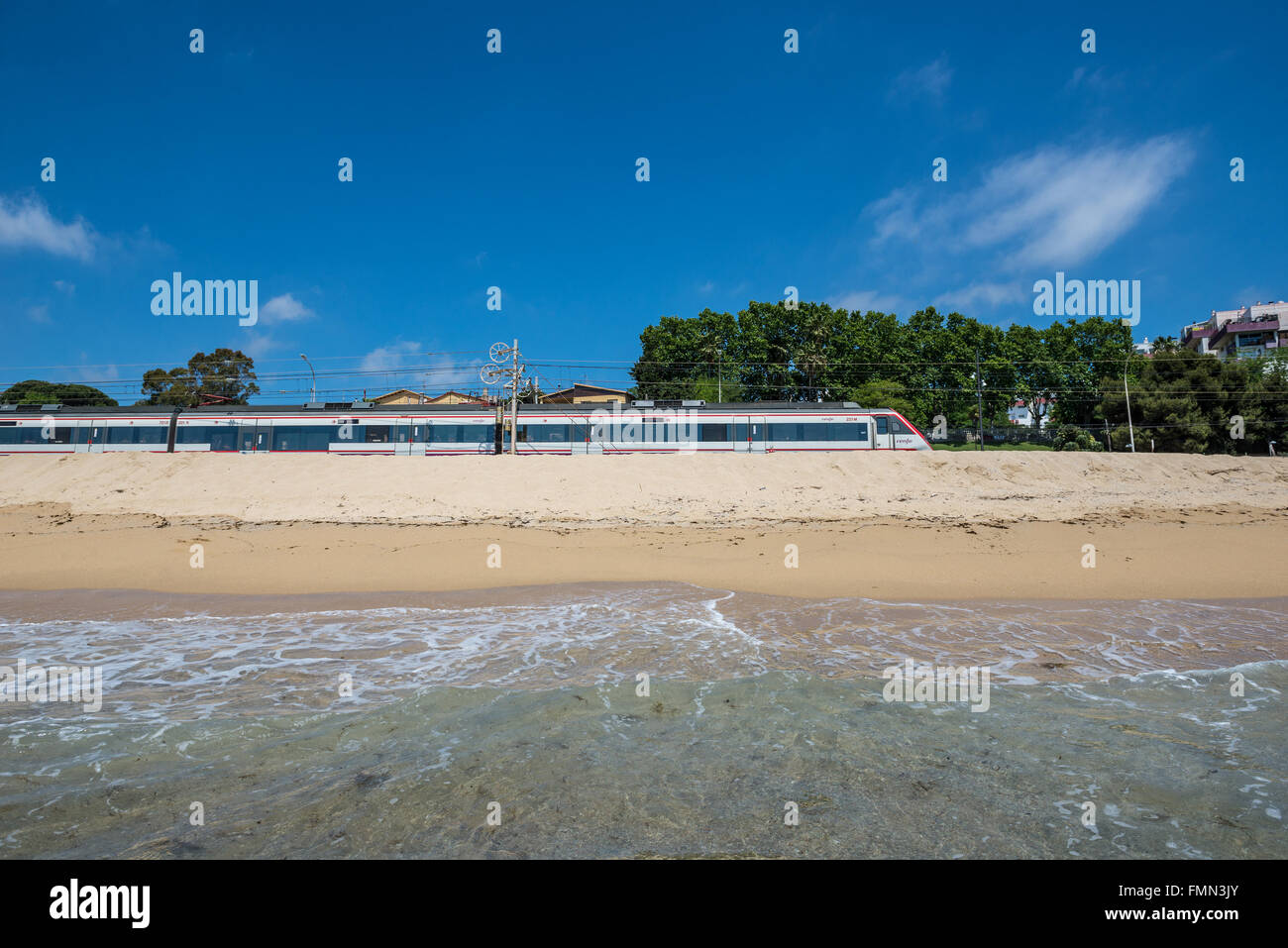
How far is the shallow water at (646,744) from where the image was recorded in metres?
3.19

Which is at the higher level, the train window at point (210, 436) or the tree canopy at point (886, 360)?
the tree canopy at point (886, 360)

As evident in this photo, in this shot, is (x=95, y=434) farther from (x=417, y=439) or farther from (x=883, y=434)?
(x=883, y=434)

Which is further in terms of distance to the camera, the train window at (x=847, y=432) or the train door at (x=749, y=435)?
the train window at (x=847, y=432)

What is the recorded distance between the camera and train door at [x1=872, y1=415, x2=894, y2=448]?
108ft

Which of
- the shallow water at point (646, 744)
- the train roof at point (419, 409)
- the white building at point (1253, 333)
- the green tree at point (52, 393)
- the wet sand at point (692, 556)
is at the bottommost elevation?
the shallow water at point (646, 744)

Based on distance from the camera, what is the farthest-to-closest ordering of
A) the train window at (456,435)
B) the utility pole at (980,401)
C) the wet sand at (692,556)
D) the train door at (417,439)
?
the utility pole at (980,401)
the train window at (456,435)
the train door at (417,439)
the wet sand at (692,556)

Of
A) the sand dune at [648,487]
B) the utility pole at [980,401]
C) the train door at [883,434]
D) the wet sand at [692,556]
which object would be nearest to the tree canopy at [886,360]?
the utility pole at [980,401]

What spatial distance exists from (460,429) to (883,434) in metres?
22.9

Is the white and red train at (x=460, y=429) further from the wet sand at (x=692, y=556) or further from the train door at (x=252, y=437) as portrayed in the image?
the wet sand at (x=692, y=556)
